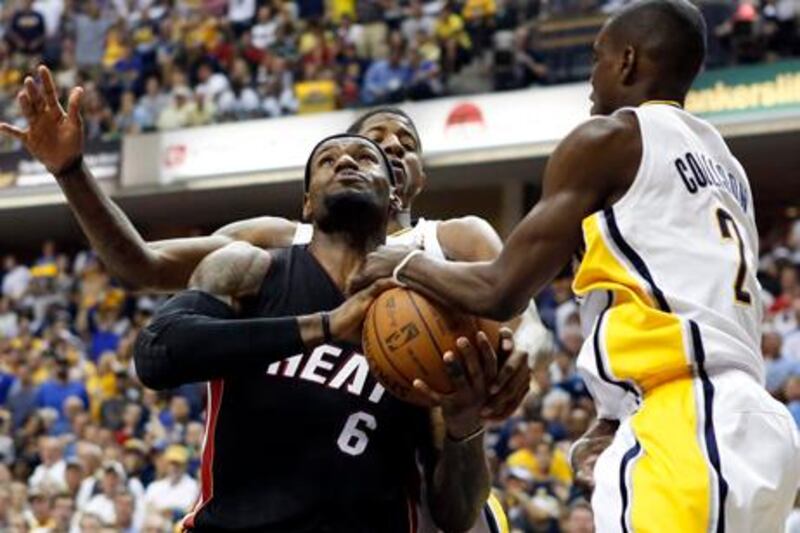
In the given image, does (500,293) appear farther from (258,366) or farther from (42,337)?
(42,337)

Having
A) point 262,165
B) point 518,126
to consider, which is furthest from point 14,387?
point 518,126

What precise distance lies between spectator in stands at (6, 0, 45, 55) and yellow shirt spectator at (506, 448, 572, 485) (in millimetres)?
12297

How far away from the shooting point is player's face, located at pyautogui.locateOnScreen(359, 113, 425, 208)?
209 inches

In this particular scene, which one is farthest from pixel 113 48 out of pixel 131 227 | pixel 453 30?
pixel 131 227

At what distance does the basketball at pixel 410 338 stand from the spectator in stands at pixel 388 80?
13.4 metres

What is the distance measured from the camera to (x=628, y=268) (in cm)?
396

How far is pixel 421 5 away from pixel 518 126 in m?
2.35

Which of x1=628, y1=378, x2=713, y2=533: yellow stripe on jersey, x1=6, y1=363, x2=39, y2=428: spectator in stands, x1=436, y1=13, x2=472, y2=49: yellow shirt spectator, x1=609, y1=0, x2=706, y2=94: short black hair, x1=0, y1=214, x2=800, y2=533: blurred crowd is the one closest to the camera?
x1=628, y1=378, x2=713, y2=533: yellow stripe on jersey

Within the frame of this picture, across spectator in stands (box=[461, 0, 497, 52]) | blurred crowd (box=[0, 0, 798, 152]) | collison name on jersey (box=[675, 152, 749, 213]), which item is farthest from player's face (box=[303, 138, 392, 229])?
spectator in stands (box=[461, 0, 497, 52])

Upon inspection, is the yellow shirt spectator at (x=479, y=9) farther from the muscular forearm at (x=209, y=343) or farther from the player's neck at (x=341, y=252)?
the muscular forearm at (x=209, y=343)

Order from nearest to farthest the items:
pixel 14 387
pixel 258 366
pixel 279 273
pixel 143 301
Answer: pixel 258 366, pixel 279 273, pixel 14 387, pixel 143 301

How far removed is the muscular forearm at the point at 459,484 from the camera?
4.42 meters

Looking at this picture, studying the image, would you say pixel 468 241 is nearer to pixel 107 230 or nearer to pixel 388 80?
pixel 107 230

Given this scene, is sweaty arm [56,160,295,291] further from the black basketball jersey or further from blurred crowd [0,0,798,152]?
blurred crowd [0,0,798,152]
